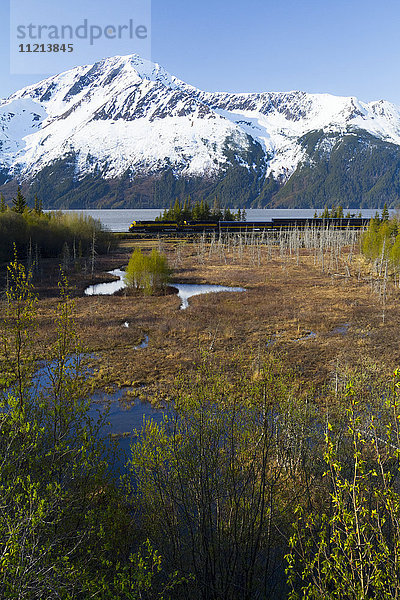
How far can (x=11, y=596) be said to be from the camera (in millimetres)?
5438

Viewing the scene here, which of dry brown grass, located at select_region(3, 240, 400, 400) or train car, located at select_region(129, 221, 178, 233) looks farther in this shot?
train car, located at select_region(129, 221, 178, 233)

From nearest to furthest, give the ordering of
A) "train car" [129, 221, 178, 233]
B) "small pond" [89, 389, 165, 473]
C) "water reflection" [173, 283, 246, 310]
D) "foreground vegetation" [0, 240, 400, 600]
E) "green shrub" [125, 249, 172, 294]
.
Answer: "foreground vegetation" [0, 240, 400, 600] → "small pond" [89, 389, 165, 473] → "green shrub" [125, 249, 172, 294] → "water reflection" [173, 283, 246, 310] → "train car" [129, 221, 178, 233]

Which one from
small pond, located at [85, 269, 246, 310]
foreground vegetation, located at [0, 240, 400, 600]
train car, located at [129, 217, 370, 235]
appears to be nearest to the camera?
foreground vegetation, located at [0, 240, 400, 600]

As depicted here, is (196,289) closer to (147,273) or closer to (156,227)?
(147,273)

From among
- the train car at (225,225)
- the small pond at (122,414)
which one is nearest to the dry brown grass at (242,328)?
the small pond at (122,414)

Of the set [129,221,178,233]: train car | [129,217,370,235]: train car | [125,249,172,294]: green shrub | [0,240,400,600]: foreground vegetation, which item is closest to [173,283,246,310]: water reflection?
[125,249,172,294]: green shrub

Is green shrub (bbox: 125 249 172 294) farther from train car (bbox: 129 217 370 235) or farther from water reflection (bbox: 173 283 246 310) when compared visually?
train car (bbox: 129 217 370 235)

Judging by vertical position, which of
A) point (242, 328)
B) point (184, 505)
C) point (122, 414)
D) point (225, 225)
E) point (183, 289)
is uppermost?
point (225, 225)

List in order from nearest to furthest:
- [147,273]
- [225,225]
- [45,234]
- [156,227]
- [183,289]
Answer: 1. [147,273]
2. [183,289]
3. [45,234]
4. [225,225]
5. [156,227]

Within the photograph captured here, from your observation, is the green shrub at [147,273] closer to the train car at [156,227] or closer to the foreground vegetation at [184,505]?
the foreground vegetation at [184,505]

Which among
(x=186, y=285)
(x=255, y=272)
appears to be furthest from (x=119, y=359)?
(x=255, y=272)

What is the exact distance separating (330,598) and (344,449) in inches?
415

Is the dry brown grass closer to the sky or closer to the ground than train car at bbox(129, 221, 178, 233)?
closer to the ground

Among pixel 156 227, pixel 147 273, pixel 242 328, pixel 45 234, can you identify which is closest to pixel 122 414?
pixel 242 328
